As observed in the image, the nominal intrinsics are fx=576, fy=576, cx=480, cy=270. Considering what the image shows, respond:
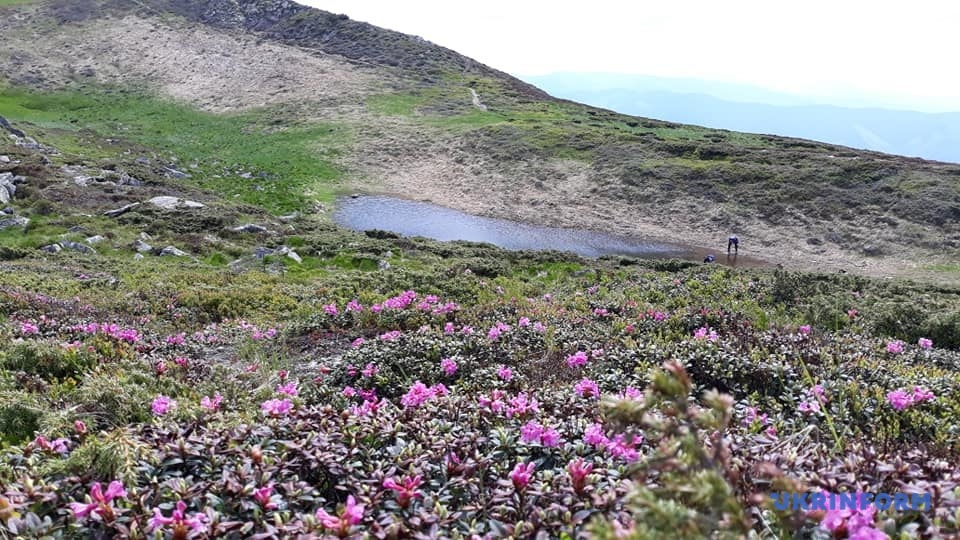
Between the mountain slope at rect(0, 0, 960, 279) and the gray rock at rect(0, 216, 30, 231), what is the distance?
44.7 feet

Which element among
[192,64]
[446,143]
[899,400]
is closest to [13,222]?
[899,400]

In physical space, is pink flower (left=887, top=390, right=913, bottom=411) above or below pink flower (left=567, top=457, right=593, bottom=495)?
above

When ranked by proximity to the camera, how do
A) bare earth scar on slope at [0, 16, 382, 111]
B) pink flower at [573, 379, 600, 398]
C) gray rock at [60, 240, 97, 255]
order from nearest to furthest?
pink flower at [573, 379, 600, 398]
gray rock at [60, 240, 97, 255]
bare earth scar on slope at [0, 16, 382, 111]

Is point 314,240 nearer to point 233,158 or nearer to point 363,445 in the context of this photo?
point 363,445

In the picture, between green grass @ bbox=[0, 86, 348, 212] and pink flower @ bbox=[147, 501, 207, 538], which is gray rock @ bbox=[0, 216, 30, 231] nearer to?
green grass @ bbox=[0, 86, 348, 212]

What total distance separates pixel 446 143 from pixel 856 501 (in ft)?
154

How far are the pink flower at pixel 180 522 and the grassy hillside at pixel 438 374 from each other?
1cm

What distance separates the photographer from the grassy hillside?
2.69m

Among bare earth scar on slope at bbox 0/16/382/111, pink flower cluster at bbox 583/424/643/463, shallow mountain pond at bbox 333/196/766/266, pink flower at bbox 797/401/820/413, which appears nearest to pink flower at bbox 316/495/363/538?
pink flower cluster at bbox 583/424/643/463

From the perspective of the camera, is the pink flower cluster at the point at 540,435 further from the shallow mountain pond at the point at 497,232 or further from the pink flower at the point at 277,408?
the shallow mountain pond at the point at 497,232

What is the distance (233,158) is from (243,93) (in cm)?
2086

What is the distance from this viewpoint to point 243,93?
2373 inches

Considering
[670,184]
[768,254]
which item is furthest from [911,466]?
[670,184]

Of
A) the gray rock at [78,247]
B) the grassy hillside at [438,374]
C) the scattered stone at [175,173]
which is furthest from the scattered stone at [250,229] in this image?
the scattered stone at [175,173]
